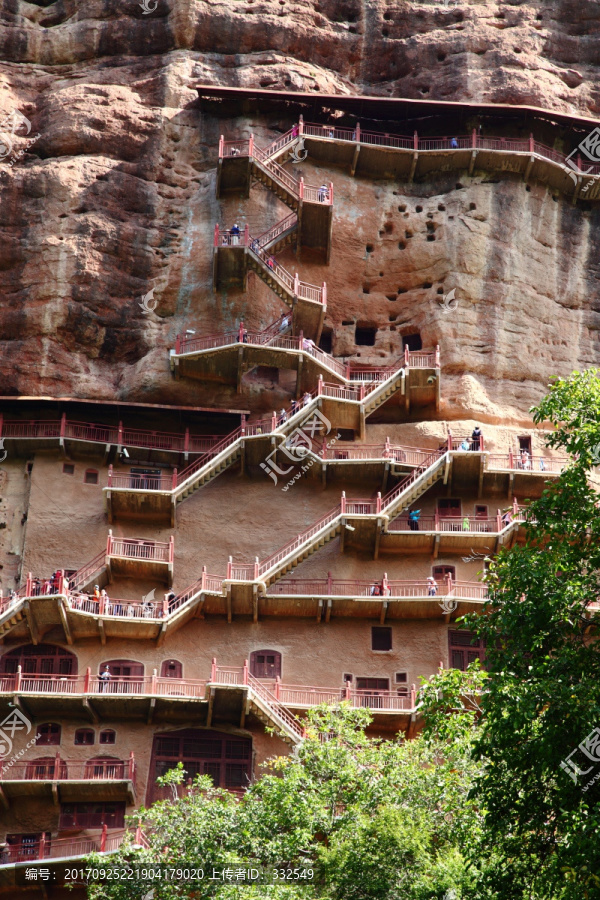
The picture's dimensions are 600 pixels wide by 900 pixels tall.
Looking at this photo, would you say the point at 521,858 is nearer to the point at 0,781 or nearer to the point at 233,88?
the point at 0,781

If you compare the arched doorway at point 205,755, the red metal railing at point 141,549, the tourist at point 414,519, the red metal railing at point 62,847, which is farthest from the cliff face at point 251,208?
the red metal railing at point 62,847

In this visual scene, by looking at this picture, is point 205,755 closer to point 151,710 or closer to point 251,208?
point 151,710

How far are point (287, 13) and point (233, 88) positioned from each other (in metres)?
5.76

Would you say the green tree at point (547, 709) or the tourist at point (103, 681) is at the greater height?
the tourist at point (103, 681)

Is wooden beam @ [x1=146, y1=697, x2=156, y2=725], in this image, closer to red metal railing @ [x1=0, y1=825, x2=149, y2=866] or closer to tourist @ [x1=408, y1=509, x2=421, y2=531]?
red metal railing @ [x1=0, y1=825, x2=149, y2=866]

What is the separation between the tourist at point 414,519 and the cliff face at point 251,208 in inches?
190

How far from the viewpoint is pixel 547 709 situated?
22.5 meters

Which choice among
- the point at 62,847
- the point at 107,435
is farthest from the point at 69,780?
the point at 107,435

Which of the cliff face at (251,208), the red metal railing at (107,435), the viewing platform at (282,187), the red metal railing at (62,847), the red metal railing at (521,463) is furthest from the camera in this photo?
the viewing platform at (282,187)

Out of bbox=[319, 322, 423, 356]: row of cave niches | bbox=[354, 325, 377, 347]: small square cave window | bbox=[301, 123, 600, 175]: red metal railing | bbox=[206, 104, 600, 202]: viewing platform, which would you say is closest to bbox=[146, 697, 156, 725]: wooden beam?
bbox=[319, 322, 423, 356]: row of cave niches

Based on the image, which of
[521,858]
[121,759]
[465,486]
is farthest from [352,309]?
[521,858]

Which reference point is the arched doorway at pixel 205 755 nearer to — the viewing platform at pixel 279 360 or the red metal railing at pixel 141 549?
the red metal railing at pixel 141 549

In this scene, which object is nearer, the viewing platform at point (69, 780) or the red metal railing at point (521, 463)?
the viewing platform at point (69, 780)

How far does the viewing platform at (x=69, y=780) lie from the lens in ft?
119
